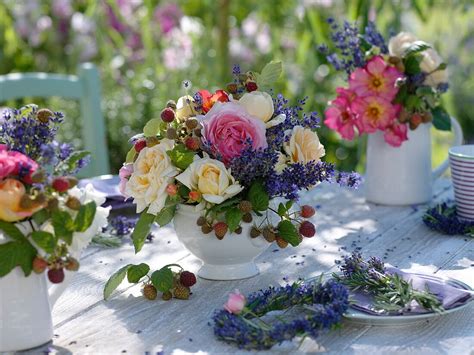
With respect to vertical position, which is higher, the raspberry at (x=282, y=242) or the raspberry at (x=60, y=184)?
the raspberry at (x=60, y=184)

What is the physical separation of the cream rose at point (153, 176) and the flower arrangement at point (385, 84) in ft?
1.92

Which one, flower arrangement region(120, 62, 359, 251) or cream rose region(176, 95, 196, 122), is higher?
cream rose region(176, 95, 196, 122)

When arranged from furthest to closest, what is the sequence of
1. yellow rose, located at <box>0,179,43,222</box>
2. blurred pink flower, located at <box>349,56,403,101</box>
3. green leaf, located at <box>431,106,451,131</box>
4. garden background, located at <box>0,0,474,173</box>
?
garden background, located at <box>0,0,474,173</box>
green leaf, located at <box>431,106,451,131</box>
blurred pink flower, located at <box>349,56,403,101</box>
yellow rose, located at <box>0,179,43,222</box>

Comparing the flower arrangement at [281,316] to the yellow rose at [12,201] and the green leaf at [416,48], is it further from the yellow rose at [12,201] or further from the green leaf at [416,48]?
the green leaf at [416,48]

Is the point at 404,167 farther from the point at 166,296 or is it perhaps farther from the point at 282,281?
the point at 166,296

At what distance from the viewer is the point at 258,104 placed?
1.32 metres

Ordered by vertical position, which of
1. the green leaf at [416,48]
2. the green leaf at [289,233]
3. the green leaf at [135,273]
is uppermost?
the green leaf at [416,48]

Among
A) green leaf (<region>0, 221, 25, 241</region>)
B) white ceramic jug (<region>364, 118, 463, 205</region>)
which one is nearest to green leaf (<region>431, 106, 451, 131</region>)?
white ceramic jug (<region>364, 118, 463, 205</region>)

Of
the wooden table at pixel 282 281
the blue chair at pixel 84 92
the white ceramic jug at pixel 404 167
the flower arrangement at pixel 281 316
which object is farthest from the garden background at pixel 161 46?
the flower arrangement at pixel 281 316

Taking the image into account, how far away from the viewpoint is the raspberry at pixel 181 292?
133 cm

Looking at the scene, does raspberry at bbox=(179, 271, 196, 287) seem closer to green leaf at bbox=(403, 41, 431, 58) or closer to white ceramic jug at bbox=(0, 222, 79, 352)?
white ceramic jug at bbox=(0, 222, 79, 352)

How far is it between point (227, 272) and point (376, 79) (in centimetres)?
58

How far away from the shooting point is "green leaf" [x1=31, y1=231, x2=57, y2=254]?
1.05m

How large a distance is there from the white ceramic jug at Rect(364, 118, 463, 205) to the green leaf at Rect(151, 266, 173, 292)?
73 centimetres
